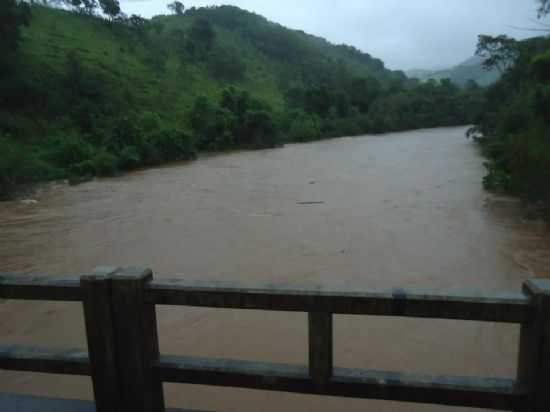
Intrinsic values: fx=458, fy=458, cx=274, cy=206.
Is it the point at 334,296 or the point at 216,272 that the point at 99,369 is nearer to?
the point at 334,296

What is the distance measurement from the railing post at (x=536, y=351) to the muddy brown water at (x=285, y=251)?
64 centimetres

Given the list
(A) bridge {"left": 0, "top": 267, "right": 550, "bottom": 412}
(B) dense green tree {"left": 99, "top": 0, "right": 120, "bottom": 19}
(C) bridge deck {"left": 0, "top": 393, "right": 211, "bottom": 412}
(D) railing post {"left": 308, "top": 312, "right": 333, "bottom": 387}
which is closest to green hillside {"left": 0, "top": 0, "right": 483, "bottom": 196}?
(B) dense green tree {"left": 99, "top": 0, "right": 120, "bottom": 19}

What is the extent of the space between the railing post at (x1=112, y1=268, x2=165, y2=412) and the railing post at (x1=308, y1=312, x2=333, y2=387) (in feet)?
2.38

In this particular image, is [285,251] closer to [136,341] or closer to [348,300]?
[136,341]

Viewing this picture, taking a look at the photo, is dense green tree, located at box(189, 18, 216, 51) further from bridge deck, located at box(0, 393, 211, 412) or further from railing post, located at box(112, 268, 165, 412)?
railing post, located at box(112, 268, 165, 412)

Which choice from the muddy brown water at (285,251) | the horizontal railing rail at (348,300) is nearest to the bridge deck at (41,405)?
the horizontal railing rail at (348,300)

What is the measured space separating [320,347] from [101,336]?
101 centimetres

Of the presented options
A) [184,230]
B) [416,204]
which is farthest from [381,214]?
[184,230]

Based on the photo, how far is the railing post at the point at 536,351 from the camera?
1.75 meters

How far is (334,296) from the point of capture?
194 cm

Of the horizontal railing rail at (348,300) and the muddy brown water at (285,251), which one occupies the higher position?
the horizontal railing rail at (348,300)

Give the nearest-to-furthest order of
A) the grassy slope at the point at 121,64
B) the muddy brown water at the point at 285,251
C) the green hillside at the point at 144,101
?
the muddy brown water at the point at 285,251 → the green hillside at the point at 144,101 → the grassy slope at the point at 121,64

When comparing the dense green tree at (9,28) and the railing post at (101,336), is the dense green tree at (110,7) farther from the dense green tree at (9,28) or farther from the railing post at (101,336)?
the railing post at (101,336)

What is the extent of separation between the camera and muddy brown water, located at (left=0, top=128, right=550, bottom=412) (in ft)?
14.4
